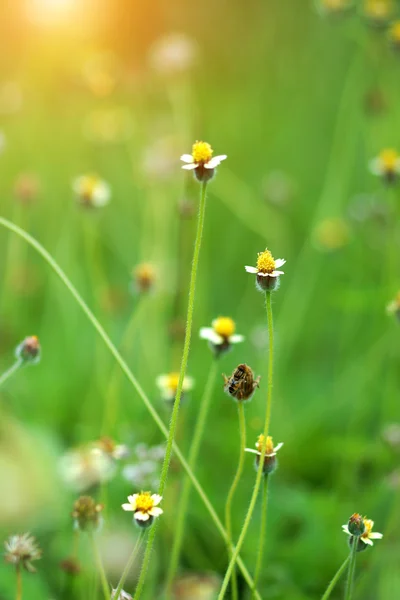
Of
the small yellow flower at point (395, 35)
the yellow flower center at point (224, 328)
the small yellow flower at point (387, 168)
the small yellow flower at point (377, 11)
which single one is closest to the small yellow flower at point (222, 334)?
the yellow flower center at point (224, 328)

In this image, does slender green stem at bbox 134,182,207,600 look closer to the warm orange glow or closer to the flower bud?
the flower bud

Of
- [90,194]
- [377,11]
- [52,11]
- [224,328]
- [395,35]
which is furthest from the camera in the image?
[52,11]

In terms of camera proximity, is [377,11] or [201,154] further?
[377,11]

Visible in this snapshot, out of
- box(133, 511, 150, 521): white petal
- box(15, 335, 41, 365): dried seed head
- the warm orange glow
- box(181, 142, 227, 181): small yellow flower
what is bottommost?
box(133, 511, 150, 521): white petal

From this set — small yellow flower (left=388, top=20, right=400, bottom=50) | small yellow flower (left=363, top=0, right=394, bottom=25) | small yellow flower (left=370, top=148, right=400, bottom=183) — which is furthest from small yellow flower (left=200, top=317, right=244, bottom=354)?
small yellow flower (left=363, top=0, right=394, bottom=25)

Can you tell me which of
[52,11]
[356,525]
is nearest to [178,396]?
[356,525]

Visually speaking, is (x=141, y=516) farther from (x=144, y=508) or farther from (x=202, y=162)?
(x=202, y=162)

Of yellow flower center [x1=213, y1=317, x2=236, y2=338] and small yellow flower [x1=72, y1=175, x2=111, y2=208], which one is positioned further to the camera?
small yellow flower [x1=72, y1=175, x2=111, y2=208]
